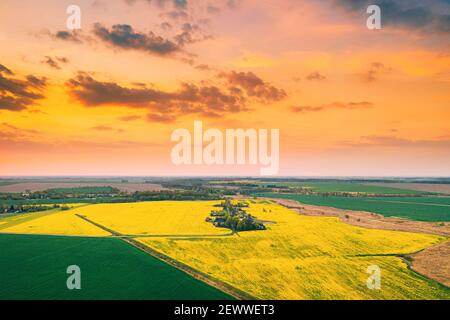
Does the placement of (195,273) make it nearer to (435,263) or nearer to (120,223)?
(435,263)

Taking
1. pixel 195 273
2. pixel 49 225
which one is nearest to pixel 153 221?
pixel 49 225

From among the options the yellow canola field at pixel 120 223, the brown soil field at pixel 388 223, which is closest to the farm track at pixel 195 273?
the yellow canola field at pixel 120 223

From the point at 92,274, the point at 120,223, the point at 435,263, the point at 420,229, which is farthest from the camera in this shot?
the point at 120,223

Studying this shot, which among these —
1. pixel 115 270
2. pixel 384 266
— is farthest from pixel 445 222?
pixel 115 270

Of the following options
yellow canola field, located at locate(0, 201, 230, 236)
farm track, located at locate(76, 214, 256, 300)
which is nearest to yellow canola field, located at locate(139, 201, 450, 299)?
farm track, located at locate(76, 214, 256, 300)

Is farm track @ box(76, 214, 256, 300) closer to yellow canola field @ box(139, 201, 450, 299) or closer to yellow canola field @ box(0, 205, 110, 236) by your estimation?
yellow canola field @ box(139, 201, 450, 299)

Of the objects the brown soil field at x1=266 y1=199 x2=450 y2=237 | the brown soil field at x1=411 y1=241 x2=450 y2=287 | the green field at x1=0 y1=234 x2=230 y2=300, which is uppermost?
the green field at x1=0 y1=234 x2=230 y2=300
